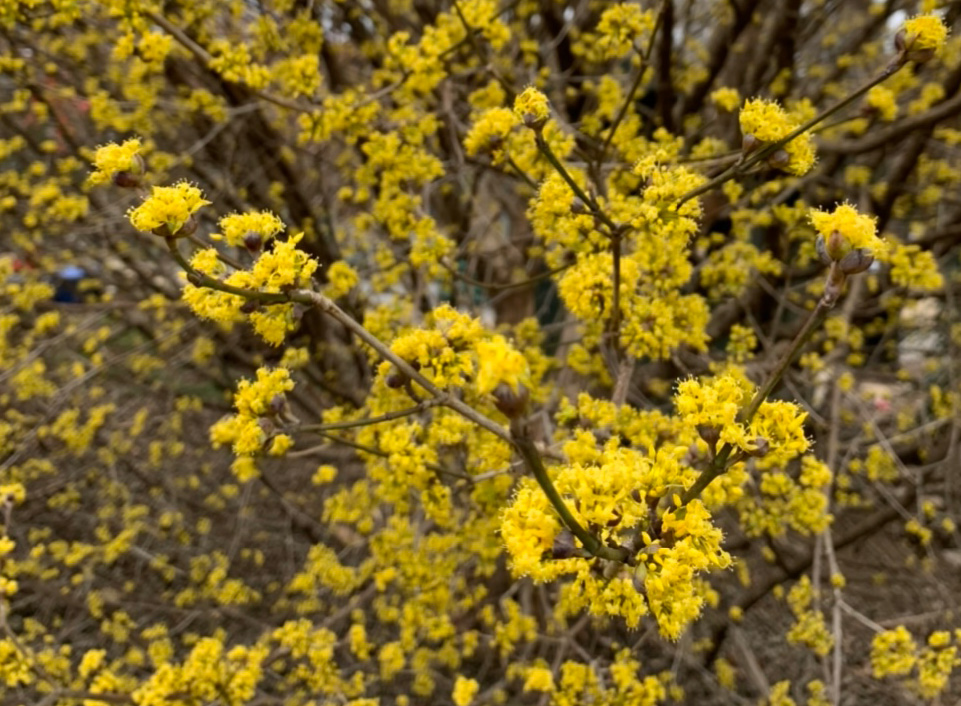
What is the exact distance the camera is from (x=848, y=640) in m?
5.30

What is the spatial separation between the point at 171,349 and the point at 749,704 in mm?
5840

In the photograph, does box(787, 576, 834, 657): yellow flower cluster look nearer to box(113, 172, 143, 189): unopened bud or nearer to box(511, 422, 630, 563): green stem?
box(511, 422, 630, 563): green stem

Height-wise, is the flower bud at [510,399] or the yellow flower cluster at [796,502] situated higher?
the yellow flower cluster at [796,502]

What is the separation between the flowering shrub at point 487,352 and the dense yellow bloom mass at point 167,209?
1 cm

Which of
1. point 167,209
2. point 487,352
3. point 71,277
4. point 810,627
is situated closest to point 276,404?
point 167,209

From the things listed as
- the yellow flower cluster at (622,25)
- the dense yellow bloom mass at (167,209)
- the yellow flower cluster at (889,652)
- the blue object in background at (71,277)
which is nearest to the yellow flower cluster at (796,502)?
the yellow flower cluster at (889,652)

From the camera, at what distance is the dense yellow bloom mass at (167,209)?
1960mm

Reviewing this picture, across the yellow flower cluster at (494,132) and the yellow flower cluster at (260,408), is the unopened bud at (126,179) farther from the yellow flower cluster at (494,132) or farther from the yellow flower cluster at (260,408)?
the yellow flower cluster at (494,132)

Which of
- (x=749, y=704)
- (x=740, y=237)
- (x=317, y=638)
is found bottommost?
(x=749, y=704)

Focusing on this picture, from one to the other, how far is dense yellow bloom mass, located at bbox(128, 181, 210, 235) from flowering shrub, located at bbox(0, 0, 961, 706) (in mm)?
12

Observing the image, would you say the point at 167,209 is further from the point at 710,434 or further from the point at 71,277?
the point at 71,277

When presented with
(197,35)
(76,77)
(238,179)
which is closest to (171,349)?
(238,179)

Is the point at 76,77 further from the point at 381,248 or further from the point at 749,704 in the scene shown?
the point at 749,704

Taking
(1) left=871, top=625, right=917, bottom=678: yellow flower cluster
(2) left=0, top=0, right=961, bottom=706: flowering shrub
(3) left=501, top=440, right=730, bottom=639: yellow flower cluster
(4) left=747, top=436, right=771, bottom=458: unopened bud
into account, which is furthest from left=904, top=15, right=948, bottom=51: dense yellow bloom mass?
(1) left=871, top=625, right=917, bottom=678: yellow flower cluster
